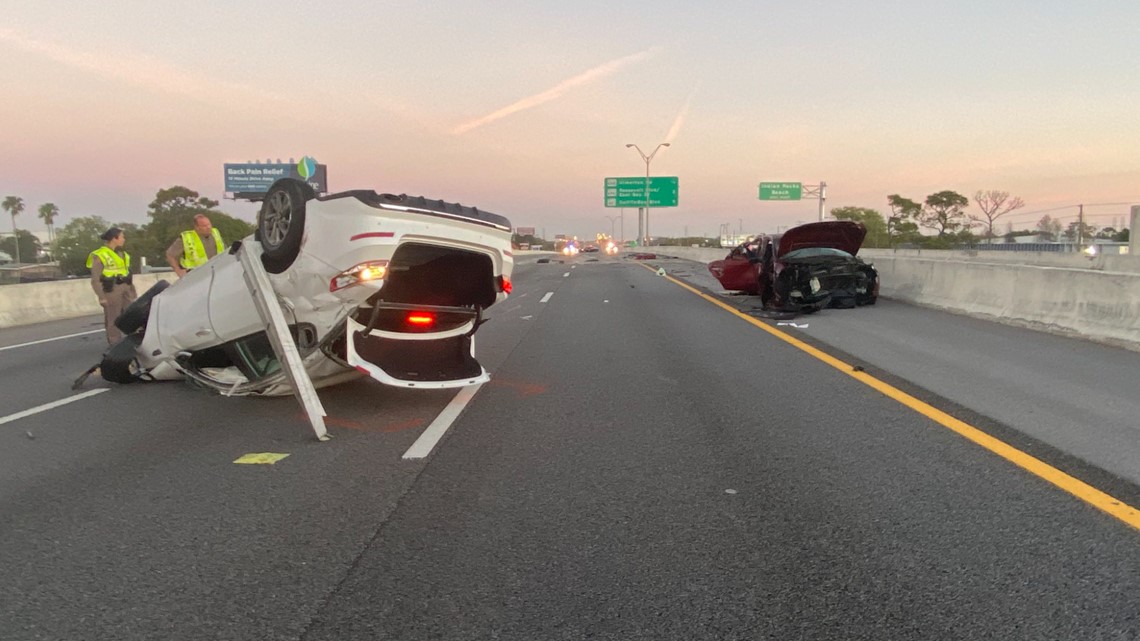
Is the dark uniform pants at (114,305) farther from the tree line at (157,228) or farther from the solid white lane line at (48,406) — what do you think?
the tree line at (157,228)

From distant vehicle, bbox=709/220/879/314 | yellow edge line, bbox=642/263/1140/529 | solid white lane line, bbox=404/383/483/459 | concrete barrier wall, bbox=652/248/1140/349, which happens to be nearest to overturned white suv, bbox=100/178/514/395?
solid white lane line, bbox=404/383/483/459

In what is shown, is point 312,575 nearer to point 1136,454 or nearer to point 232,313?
point 232,313

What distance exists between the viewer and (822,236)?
1338 cm

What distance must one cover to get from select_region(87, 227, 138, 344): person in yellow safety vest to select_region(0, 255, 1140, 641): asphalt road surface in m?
3.38

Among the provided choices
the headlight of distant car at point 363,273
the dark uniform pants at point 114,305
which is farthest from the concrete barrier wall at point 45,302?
the headlight of distant car at point 363,273

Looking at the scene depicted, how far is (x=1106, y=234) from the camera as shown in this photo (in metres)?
67.1

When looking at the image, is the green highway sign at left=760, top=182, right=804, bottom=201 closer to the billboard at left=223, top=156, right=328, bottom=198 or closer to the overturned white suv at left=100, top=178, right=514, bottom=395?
the billboard at left=223, top=156, right=328, bottom=198

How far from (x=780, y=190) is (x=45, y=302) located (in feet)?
173

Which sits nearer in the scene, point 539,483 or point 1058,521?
point 1058,521

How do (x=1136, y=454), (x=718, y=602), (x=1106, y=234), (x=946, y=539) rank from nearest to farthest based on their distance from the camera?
1. (x=718, y=602)
2. (x=946, y=539)
3. (x=1136, y=454)
4. (x=1106, y=234)

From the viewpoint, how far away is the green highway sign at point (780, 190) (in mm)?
58562

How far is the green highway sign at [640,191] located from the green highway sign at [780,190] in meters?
8.09

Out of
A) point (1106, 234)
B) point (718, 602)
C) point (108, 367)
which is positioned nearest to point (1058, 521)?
point (718, 602)

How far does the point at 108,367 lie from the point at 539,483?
18.4 ft
